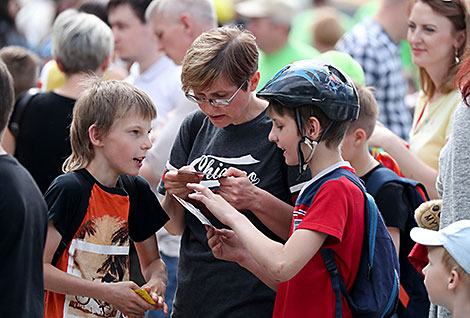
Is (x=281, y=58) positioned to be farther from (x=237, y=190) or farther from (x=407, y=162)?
(x=237, y=190)

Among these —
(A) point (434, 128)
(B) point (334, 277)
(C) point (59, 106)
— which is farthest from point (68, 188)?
(A) point (434, 128)

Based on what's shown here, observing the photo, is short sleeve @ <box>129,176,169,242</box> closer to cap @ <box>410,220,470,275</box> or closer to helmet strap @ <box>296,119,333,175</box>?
helmet strap @ <box>296,119,333,175</box>

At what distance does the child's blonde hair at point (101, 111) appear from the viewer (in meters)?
3.10

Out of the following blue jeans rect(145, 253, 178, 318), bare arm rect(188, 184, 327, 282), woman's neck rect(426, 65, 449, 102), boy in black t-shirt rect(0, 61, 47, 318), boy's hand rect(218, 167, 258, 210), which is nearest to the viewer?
boy in black t-shirt rect(0, 61, 47, 318)

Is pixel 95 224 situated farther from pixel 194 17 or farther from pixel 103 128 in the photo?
pixel 194 17

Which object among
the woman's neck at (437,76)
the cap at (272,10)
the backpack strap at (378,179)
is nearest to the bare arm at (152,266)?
the backpack strap at (378,179)

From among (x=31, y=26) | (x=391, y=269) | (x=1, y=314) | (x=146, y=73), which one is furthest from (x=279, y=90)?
(x=31, y=26)

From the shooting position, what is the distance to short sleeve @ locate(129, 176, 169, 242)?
3188 millimetres

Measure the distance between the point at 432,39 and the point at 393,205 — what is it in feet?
3.92

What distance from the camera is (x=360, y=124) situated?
3625mm

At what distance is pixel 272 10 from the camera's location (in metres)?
6.66

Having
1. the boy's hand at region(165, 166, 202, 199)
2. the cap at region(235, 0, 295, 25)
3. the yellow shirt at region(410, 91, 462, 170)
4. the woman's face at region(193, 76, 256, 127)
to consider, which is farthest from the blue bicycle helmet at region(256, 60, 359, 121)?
the cap at region(235, 0, 295, 25)

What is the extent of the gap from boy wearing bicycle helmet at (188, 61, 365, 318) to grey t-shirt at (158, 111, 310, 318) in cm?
23

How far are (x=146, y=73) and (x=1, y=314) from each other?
3.06 meters
